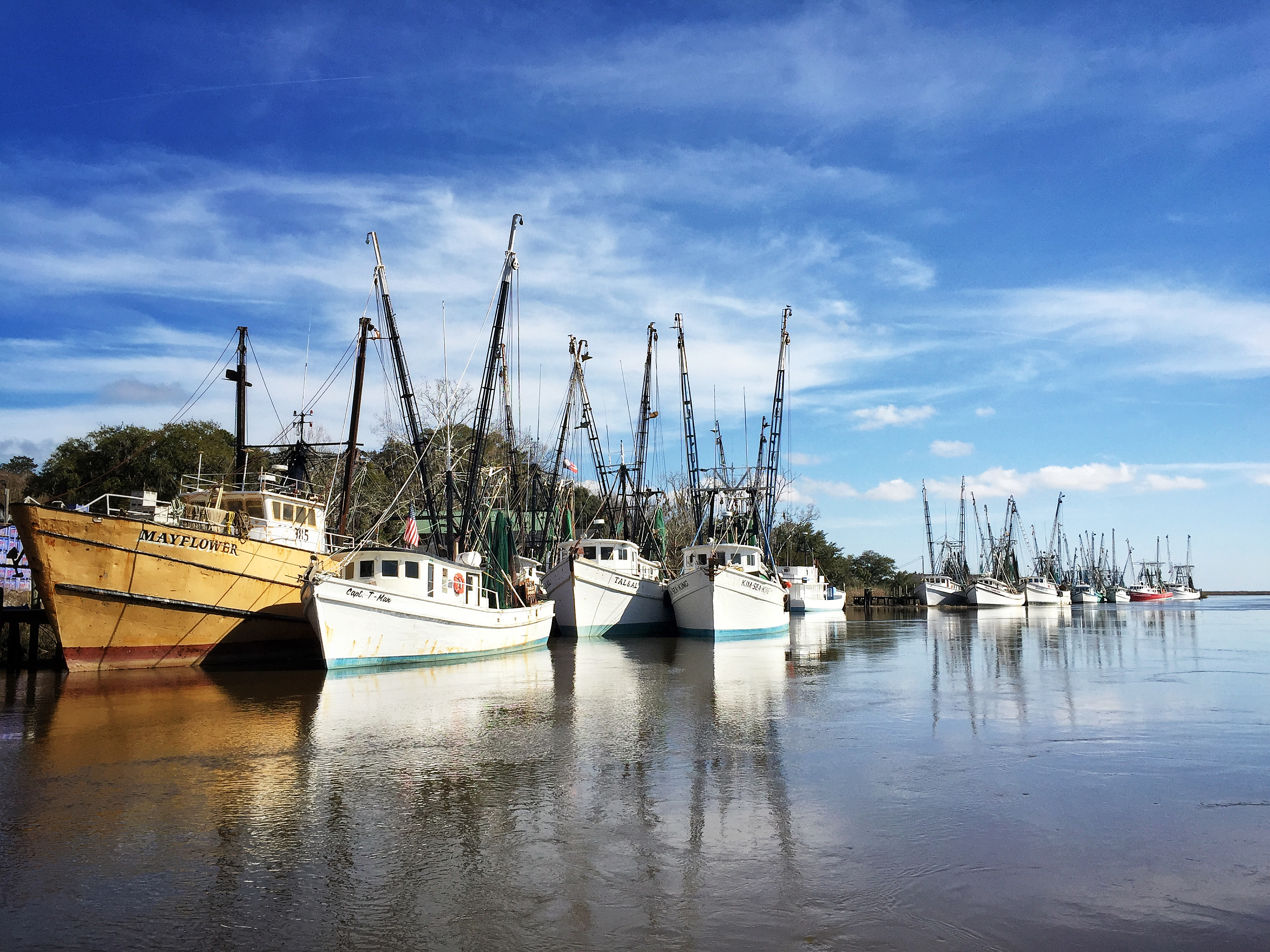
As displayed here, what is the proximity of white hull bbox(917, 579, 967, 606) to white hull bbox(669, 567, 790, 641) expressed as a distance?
55.6 metres

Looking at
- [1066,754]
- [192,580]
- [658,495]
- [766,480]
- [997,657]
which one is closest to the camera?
[1066,754]

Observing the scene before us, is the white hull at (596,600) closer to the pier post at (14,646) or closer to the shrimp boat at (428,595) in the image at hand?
the shrimp boat at (428,595)

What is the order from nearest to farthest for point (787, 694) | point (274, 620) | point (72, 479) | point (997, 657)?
point (787, 694)
point (274, 620)
point (997, 657)
point (72, 479)

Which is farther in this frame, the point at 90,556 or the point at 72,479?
the point at 72,479

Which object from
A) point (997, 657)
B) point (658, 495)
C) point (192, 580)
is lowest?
point (997, 657)

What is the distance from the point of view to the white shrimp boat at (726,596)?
3900cm

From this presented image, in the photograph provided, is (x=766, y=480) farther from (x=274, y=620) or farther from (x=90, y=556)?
(x=90, y=556)

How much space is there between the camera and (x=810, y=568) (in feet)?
252

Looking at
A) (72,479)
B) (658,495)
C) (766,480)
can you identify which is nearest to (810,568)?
(766,480)

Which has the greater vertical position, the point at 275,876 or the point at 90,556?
the point at 90,556

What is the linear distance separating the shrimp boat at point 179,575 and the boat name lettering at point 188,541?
0.08ft

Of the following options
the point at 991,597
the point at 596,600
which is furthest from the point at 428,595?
the point at 991,597

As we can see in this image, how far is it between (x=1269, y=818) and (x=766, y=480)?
2087 inches

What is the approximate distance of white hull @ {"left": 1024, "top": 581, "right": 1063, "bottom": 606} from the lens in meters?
100
